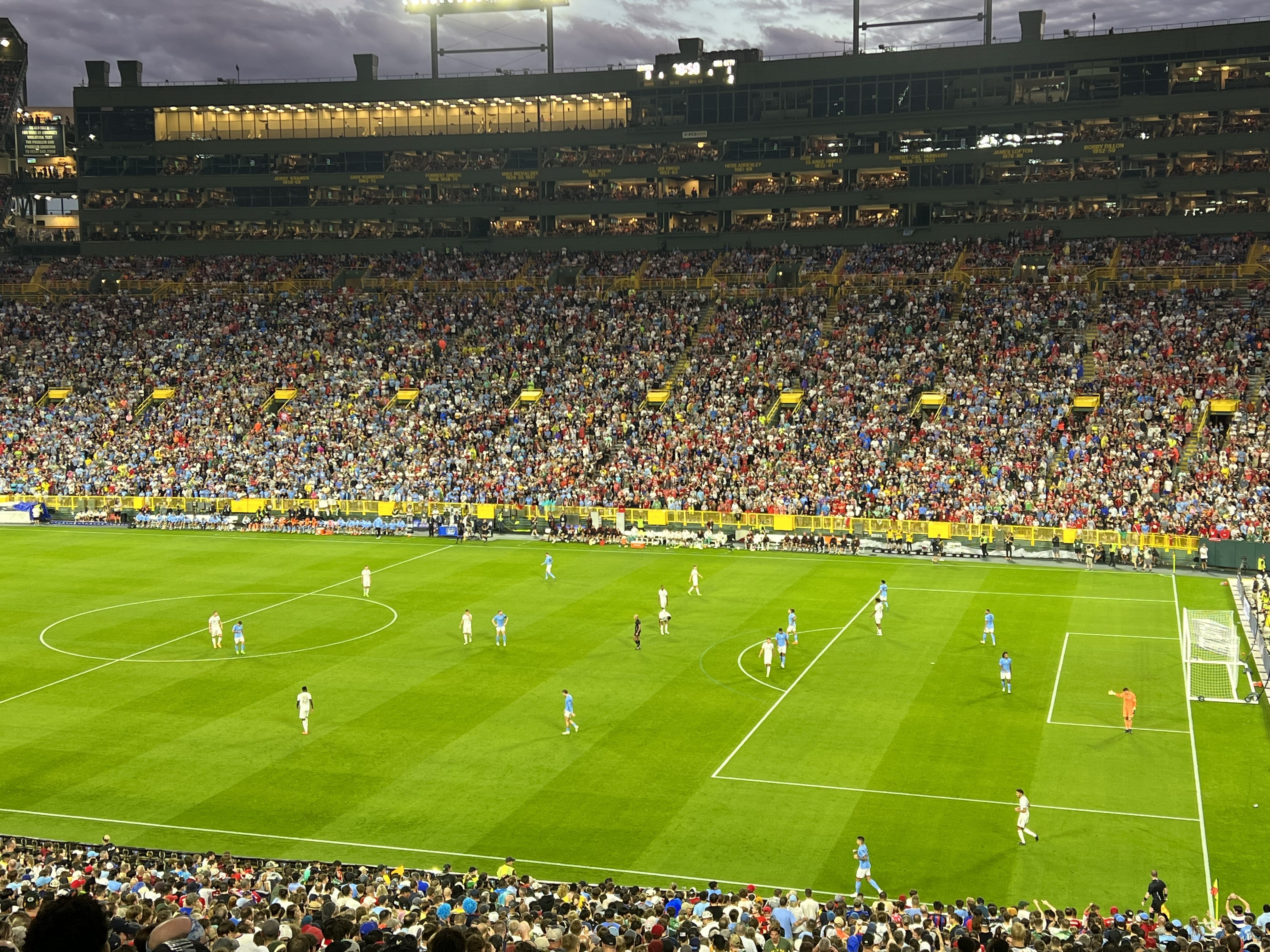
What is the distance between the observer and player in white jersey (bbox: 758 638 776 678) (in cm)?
3531

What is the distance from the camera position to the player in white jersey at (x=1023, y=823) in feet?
78.8

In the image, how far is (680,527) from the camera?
59469mm

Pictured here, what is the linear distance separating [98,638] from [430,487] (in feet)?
84.2

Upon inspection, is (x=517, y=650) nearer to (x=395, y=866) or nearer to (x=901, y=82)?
(x=395, y=866)

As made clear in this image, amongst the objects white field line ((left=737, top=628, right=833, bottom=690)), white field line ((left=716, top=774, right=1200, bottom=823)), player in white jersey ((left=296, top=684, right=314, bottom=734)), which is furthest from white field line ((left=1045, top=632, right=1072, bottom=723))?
player in white jersey ((left=296, top=684, right=314, bottom=734))

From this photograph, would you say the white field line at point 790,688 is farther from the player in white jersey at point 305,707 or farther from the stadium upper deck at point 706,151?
the stadium upper deck at point 706,151

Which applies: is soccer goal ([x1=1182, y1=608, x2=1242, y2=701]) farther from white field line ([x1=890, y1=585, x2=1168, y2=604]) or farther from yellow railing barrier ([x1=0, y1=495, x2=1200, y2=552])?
yellow railing barrier ([x1=0, y1=495, x2=1200, y2=552])

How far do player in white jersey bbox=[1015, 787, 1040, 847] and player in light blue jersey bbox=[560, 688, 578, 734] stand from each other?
11215mm

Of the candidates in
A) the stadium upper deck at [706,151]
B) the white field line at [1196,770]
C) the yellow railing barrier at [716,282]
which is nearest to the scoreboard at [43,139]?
the stadium upper deck at [706,151]

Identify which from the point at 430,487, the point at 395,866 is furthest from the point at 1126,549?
the point at 395,866

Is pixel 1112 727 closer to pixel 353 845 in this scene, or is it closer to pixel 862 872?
pixel 862 872

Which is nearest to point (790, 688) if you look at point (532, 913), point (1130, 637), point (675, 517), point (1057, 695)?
point (1057, 695)

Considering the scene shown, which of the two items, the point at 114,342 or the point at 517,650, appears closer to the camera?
the point at 517,650

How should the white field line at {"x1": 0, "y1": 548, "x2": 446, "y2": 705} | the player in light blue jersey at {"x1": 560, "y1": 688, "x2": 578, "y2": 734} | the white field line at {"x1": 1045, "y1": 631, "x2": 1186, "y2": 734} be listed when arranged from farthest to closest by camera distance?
the white field line at {"x1": 0, "y1": 548, "x2": 446, "y2": 705}
the white field line at {"x1": 1045, "y1": 631, "x2": 1186, "y2": 734}
the player in light blue jersey at {"x1": 560, "y1": 688, "x2": 578, "y2": 734}
